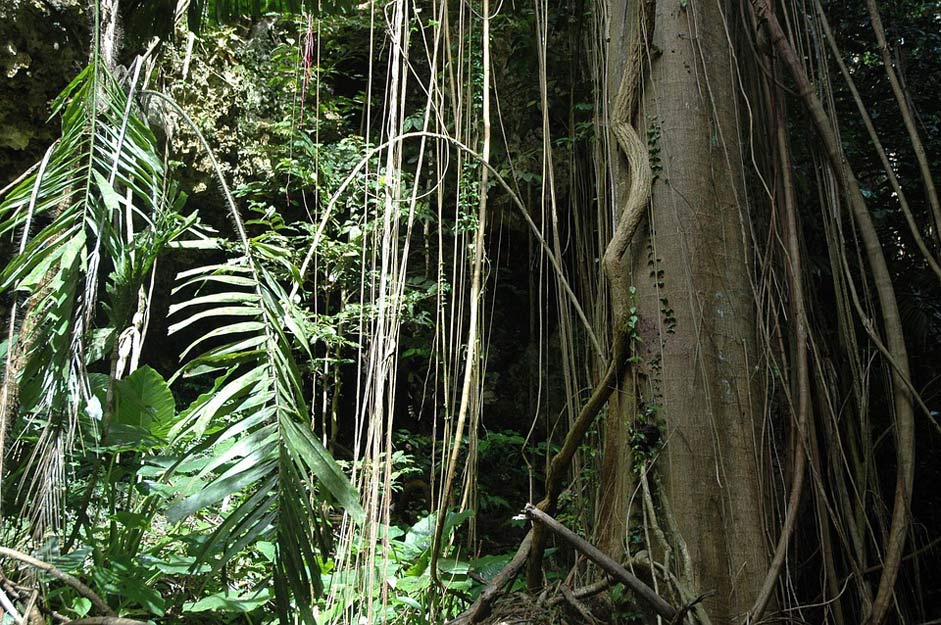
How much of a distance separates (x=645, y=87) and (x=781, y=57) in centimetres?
32

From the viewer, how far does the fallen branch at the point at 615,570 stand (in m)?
1.13

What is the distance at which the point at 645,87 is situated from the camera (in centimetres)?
148

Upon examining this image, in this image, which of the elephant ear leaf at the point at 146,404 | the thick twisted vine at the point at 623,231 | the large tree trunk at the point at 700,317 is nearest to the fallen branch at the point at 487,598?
the thick twisted vine at the point at 623,231

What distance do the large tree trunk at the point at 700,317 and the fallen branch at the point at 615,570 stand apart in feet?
0.34

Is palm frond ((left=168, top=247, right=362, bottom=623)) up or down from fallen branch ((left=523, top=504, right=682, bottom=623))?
up

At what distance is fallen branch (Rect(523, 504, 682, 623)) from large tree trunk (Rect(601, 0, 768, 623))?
103mm

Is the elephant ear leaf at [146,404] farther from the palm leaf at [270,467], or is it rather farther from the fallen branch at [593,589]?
the fallen branch at [593,589]

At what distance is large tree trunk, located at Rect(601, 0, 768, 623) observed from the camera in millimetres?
1259

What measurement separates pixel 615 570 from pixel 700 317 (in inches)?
19.1

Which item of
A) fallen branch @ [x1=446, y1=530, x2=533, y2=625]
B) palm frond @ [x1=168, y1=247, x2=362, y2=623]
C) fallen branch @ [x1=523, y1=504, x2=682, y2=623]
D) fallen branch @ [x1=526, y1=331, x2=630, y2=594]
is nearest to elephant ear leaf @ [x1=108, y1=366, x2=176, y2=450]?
palm frond @ [x1=168, y1=247, x2=362, y2=623]

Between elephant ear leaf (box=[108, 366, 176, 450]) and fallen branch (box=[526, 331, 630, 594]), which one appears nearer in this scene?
fallen branch (box=[526, 331, 630, 594])

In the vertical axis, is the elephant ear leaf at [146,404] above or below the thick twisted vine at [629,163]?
below

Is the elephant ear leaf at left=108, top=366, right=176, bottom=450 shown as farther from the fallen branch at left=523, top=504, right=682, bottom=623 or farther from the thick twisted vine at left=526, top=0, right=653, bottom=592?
the fallen branch at left=523, top=504, right=682, bottom=623

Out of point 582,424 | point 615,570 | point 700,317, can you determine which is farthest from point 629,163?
point 615,570
